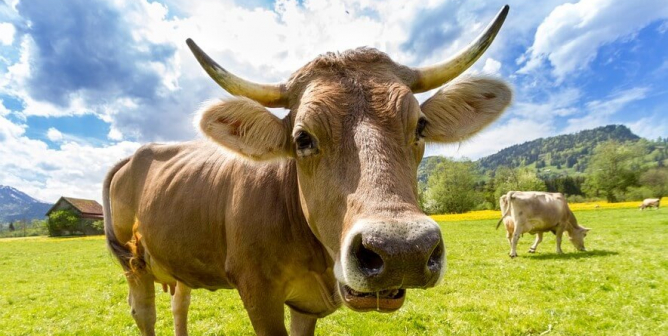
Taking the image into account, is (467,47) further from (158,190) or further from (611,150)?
(611,150)

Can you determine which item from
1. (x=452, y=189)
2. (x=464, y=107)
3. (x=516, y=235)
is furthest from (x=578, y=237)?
(x=452, y=189)

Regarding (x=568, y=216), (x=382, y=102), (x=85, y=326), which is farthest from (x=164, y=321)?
(x=568, y=216)

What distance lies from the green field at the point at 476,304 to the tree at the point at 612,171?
72.2 meters

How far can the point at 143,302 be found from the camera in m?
5.26

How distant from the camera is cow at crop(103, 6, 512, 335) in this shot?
6.20 ft

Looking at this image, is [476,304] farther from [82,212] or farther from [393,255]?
[82,212]

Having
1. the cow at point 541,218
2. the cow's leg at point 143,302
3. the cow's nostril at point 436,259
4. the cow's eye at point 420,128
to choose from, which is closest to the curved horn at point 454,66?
the cow's eye at point 420,128

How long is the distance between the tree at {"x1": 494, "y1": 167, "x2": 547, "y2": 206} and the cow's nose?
8038cm

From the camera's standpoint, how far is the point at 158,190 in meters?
4.56

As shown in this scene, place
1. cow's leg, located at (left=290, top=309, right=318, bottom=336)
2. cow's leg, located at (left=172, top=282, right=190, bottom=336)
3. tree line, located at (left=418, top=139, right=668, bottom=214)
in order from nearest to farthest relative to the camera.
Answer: cow's leg, located at (left=290, top=309, right=318, bottom=336) < cow's leg, located at (left=172, top=282, right=190, bottom=336) < tree line, located at (left=418, top=139, right=668, bottom=214)

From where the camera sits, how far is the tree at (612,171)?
237 ft

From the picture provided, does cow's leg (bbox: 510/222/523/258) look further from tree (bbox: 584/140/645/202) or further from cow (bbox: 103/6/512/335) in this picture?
tree (bbox: 584/140/645/202)

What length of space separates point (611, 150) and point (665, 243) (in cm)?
7492

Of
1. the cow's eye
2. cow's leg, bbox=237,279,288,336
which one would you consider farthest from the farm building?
the cow's eye
